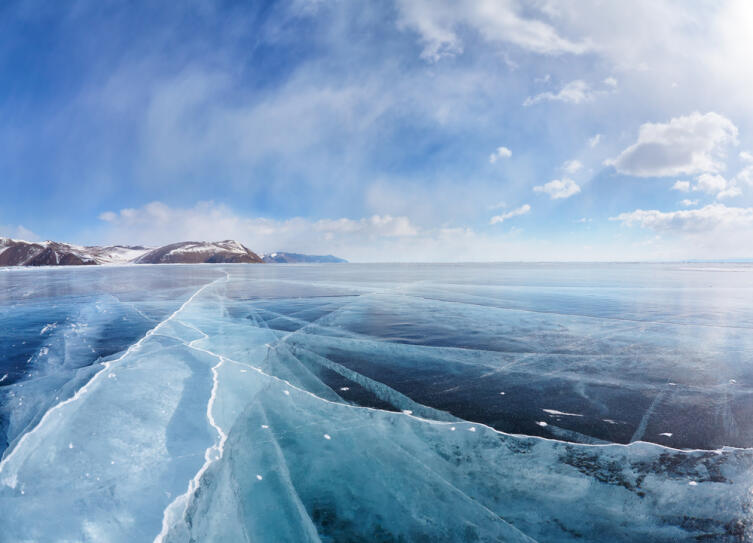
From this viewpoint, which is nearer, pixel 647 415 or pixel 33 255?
pixel 647 415

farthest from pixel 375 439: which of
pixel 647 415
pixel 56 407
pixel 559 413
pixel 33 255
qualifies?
pixel 33 255

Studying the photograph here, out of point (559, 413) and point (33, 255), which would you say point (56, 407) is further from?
point (33, 255)

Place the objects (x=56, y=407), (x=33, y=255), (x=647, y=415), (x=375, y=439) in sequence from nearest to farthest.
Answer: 1. (x=375, y=439)
2. (x=647, y=415)
3. (x=56, y=407)
4. (x=33, y=255)

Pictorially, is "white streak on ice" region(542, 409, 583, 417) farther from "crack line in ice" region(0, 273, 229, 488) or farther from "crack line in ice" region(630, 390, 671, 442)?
"crack line in ice" region(0, 273, 229, 488)

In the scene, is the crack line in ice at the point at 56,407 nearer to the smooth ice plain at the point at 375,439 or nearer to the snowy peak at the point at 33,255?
the smooth ice plain at the point at 375,439

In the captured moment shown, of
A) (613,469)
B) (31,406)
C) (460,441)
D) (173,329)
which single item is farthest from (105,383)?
(613,469)

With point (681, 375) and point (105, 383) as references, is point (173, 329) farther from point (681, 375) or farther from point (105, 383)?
point (681, 375)

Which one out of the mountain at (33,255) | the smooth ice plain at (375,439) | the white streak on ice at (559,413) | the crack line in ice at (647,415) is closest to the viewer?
the smooth ice plain at (375,439)

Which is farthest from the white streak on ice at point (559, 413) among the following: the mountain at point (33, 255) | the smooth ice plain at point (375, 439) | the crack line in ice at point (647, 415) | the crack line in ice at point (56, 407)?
the mountain at point (33, 255)

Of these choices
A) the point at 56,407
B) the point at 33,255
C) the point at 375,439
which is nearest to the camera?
the point at 375,439
